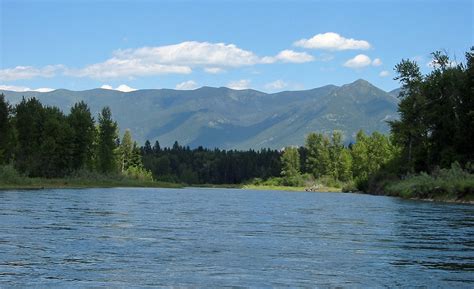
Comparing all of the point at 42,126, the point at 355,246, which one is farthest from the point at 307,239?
the point at 42,126

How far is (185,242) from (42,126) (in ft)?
341

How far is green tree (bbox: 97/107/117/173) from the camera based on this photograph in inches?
5935

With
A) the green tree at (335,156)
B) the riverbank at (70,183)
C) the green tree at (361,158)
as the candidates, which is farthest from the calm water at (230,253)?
the green tree at (335,156)

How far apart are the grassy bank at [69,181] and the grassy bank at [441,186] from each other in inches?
2224

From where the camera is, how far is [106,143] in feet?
504

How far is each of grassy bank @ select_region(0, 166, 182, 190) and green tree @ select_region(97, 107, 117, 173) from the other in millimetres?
4875

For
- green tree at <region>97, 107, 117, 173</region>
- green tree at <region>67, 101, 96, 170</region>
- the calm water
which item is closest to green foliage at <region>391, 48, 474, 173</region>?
the calm water

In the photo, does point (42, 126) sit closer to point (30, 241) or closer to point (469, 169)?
point (469, 169)

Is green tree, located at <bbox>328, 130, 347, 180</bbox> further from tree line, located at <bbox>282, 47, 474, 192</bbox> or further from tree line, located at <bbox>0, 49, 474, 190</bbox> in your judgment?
tree line, located at <bbox>282, 47, 474, 192</bbox>

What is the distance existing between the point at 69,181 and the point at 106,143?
34842 millimetres

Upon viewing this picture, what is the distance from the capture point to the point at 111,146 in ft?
508

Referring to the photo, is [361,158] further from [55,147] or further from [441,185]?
[441,185]

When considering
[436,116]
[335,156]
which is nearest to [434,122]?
[436,116]

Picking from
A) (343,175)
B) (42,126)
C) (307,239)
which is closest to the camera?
(307,239)
